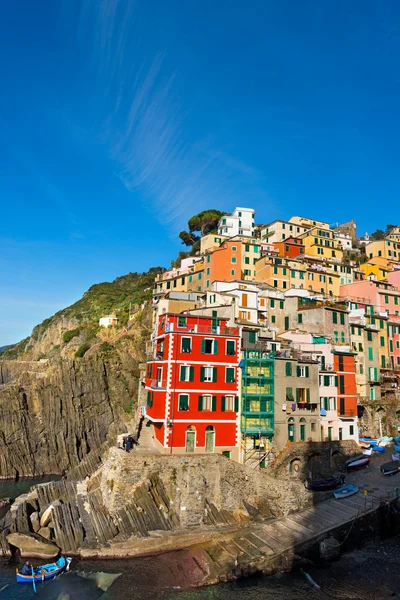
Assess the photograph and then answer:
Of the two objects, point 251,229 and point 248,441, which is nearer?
point 248,441

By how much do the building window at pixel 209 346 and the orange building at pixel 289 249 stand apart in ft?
139

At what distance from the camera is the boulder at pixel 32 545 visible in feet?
91.8

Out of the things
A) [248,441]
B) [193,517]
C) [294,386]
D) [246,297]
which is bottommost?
[193,517]

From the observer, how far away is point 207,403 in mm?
35062

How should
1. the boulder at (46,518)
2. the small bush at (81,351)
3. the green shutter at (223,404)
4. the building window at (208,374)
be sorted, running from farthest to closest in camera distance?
1. the small bush at (81,351)
2. the green shutter at (223,404)
3. the building window at (208,374)
4. the boulder at (46,518)

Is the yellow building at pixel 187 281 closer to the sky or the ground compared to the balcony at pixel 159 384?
closer to the sky

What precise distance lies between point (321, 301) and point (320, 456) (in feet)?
83.0

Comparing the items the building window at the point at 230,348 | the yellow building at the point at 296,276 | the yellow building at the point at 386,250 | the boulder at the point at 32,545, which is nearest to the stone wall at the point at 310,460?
the building window at the point at 230,348

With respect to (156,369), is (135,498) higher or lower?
lower

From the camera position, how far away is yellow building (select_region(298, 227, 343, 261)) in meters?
77.5

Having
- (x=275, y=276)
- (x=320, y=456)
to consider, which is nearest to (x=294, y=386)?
(x=320, y=456)

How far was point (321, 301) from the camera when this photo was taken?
2247 inches

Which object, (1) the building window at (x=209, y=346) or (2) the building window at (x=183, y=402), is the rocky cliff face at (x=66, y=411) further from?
(1) the building window at (x=209, y=346)

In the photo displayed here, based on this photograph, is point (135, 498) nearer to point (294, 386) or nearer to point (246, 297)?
point (294, 386)
